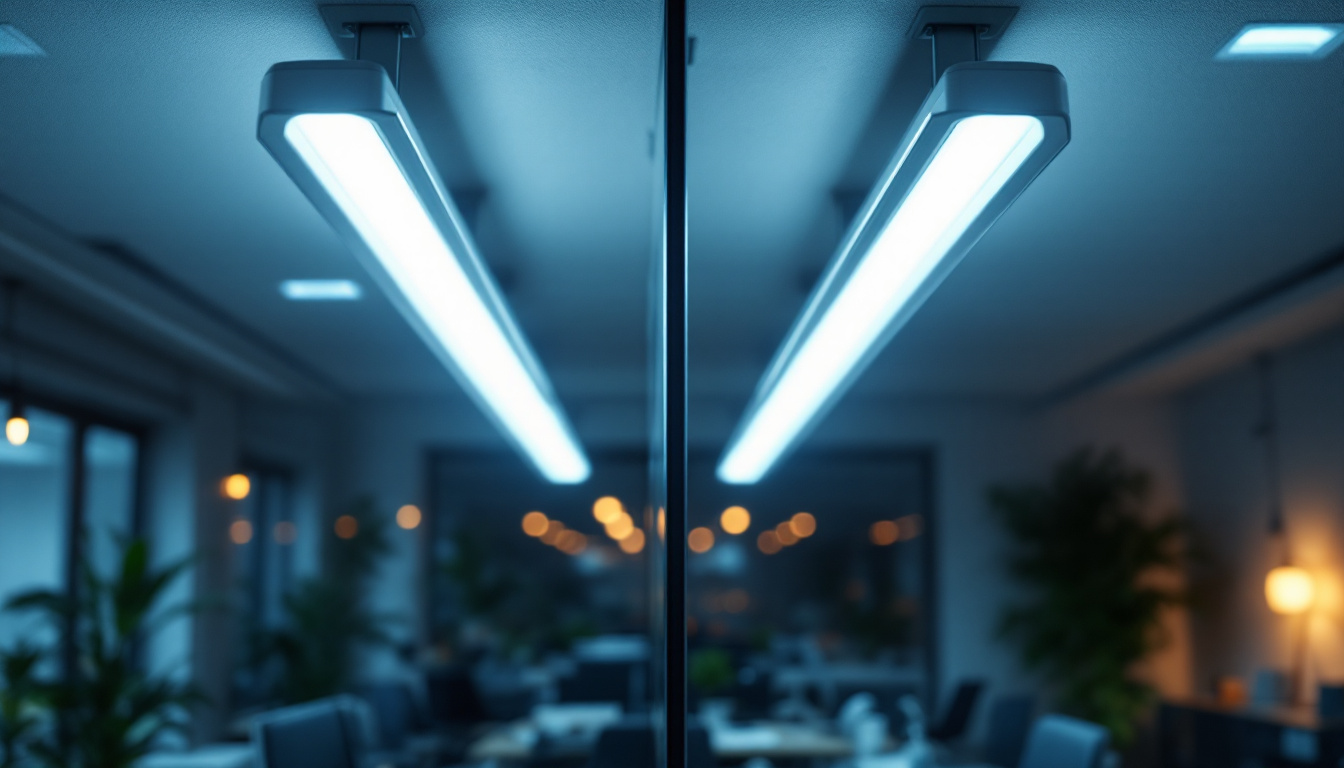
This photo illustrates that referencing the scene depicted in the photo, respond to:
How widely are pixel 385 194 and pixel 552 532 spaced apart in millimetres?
7327

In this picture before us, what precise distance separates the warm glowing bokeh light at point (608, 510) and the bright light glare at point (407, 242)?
530 centimetres

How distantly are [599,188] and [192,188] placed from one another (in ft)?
4.34

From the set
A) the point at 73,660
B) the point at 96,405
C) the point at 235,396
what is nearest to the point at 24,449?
the point at 96,405

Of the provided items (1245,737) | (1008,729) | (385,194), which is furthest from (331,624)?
(385,194)

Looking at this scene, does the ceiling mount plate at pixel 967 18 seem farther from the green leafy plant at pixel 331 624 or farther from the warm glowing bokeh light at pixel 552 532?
the warm glowing bokeh light at pixel 552 532

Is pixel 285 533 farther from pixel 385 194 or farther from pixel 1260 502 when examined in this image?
pixel 385 194

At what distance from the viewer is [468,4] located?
8.40 ft

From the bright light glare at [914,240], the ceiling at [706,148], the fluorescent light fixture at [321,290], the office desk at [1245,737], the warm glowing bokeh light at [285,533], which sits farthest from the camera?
the warm glowing bokeh light at [285,533]

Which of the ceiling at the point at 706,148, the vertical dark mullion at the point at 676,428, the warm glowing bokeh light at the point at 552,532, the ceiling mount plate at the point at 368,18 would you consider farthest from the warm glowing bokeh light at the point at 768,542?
the vertical dark mullion at the point at 676,428

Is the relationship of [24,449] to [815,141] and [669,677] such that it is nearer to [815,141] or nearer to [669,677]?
[815,141]

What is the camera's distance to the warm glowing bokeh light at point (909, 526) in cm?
884

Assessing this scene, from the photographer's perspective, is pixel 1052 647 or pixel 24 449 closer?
pixel 24 449

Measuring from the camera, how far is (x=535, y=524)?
9180 millimetres

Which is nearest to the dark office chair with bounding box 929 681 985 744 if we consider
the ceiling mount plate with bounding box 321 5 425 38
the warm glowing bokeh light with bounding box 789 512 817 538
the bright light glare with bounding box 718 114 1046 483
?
the warm glowing bokeh light with bounding box 789 512 817 538
